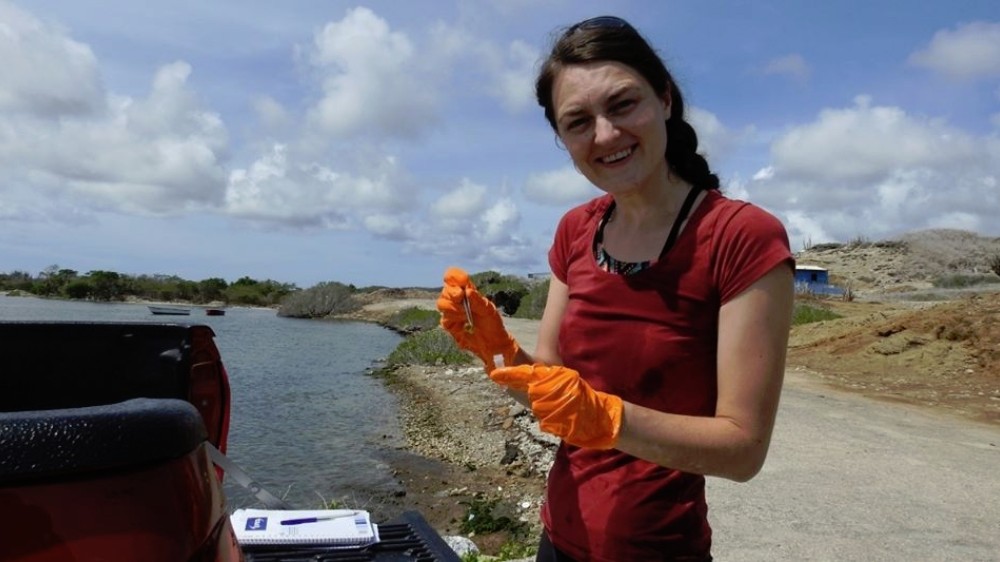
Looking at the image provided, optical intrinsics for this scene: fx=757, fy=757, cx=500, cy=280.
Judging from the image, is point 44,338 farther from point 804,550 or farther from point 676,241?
point 804,550

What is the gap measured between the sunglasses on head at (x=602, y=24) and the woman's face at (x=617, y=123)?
11 cm

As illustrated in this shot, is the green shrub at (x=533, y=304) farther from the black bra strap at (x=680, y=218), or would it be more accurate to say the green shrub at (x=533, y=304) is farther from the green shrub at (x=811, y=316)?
the black bra strap at (x=680, y=218)

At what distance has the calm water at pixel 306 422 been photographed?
8954 millimetres

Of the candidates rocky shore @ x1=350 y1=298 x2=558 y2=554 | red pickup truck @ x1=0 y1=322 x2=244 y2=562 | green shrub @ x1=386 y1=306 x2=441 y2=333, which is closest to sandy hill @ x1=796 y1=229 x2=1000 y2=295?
green shrub @ x1=386 y1=306 x2=441 y2=333

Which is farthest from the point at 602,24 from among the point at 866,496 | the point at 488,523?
the point at 866,496

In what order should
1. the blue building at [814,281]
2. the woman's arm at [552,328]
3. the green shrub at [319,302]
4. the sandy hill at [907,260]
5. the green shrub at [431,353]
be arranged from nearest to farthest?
the woman's arm at [552,328]
the green shrub at [431,353]
the blue building at [814,281]
the sandy hill at [907,260]
the green shrub at [319,302]

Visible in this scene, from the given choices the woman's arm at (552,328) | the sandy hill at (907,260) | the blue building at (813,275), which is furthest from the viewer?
the sandy hill at (907,260)

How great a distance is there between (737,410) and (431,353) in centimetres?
2019

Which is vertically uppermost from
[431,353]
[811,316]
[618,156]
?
[618,156]

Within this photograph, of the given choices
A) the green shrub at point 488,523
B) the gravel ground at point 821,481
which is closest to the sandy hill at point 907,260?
the gravel ground at point 821,481

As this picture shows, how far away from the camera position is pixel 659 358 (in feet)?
5.30

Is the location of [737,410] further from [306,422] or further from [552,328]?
[306,422]

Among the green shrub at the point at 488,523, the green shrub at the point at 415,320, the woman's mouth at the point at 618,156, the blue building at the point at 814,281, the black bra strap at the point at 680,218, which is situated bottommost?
the green shrub at the point at 488,523

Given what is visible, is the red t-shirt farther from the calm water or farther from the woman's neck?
the calm water
